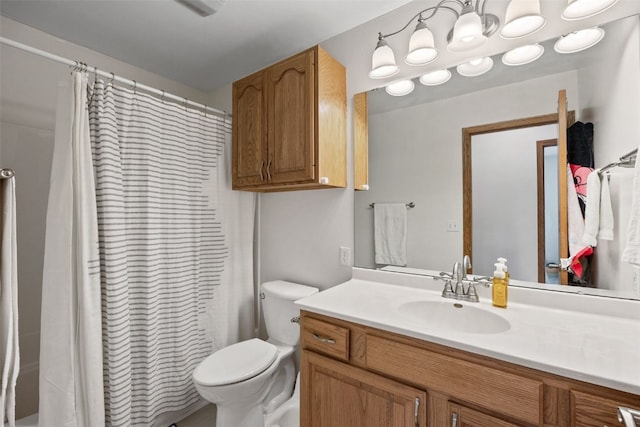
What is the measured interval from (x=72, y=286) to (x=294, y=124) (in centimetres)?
132

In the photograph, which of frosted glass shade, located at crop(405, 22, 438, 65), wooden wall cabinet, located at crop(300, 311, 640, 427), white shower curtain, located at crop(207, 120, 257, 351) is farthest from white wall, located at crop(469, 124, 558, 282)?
white shower curtain, located at crop(207, 120, 257, 351)

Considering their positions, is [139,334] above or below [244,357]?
above

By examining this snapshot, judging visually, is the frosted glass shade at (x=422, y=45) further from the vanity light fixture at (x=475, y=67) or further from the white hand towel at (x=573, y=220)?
the white hand towel at (x=573, y=220)

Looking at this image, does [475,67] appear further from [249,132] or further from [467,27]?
[249,132]

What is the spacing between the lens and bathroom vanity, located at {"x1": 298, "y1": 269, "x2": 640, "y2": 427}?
0.74 metres

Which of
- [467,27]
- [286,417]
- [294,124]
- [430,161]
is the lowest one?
[286,417]

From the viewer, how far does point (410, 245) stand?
5.09ft

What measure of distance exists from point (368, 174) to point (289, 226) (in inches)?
28.2

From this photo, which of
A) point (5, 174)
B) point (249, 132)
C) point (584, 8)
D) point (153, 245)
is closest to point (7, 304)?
point (5, 174)

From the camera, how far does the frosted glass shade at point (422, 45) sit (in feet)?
4.47

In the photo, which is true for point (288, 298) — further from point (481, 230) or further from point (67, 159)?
point (67, 159)

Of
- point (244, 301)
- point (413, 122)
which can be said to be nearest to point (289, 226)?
point (244, 301)

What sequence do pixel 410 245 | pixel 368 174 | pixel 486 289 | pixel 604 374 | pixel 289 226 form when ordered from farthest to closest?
pixel 289 226, pixel 368 174, pixel 410 245, pixel 486 289, pixel 604 374

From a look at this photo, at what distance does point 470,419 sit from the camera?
85 centimetres
